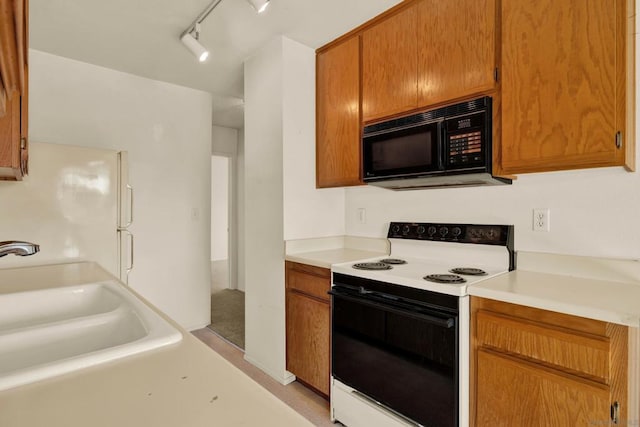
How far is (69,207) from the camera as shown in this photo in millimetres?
2119

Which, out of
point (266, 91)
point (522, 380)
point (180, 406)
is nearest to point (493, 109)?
point (522, 380)

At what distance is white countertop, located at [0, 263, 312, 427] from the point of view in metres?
0.50

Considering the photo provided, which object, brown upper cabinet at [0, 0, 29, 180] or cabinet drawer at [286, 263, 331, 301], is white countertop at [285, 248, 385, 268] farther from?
brown upper cabinet at [0, 0, 29, 180]

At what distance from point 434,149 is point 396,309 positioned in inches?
34.0

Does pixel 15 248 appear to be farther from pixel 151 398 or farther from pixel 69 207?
pixel 69 207

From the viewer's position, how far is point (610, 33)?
1.29 m

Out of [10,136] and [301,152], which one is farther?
[301,152]

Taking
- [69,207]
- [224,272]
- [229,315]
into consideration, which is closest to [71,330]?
[69,207]

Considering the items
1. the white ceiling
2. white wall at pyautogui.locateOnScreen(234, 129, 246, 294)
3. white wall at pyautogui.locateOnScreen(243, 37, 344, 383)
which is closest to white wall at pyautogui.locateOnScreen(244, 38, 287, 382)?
white wall at pyautogui.locateOnScreen(243, 37, 344, 383)

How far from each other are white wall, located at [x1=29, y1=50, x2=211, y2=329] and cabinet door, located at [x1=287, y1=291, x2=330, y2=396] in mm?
1500

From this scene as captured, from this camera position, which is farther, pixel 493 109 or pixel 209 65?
pixel 209 65

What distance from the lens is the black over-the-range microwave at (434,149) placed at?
1.66m

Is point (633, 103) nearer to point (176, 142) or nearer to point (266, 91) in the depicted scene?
point (266, 91)

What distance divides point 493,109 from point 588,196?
23.7 inches
